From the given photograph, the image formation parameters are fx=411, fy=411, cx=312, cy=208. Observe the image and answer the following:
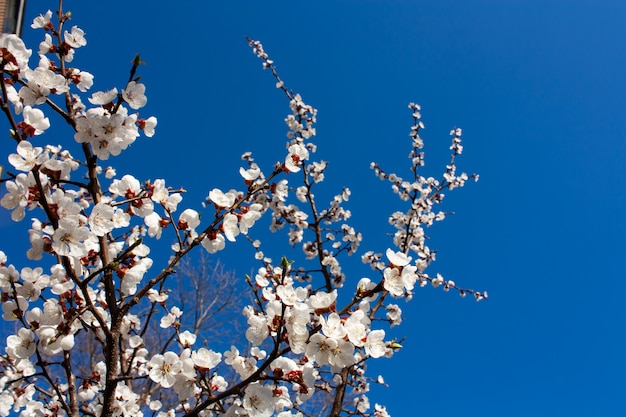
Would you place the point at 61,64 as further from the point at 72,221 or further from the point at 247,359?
the point at 247,359

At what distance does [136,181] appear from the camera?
2.27 m

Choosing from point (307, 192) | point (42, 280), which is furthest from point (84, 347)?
point (42, 280)

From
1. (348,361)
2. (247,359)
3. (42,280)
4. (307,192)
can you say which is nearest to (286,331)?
(348,361)

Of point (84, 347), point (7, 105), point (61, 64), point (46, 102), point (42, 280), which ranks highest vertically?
point (84, 347)

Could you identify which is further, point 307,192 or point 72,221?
point 307,192

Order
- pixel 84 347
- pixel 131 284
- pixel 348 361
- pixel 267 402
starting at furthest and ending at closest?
pixel 84 347 → pixel 131 284 → pixel 267 402 → pixel 348 361

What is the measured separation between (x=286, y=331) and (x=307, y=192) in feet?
12.9

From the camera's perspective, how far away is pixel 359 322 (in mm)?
1804

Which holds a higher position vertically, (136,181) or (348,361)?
(136,181)

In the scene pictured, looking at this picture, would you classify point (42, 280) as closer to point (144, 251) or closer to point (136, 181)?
point (144, 251)

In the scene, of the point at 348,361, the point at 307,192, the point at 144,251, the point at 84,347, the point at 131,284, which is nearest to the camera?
the point at 348,361

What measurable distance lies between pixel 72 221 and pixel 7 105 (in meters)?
0.61

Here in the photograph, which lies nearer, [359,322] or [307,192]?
[359,322]

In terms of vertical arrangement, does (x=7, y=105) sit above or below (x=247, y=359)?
above
